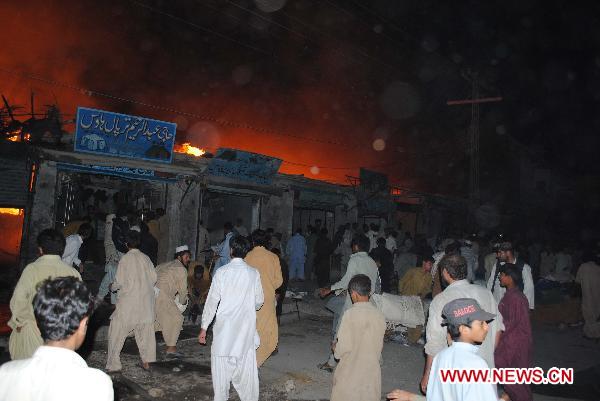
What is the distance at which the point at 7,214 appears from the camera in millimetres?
16688

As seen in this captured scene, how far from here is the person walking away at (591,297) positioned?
9945mm

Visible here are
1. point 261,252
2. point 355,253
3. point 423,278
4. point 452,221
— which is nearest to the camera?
point 261,252

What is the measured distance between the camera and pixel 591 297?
10031 mm

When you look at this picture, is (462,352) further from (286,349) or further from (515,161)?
(515,161)

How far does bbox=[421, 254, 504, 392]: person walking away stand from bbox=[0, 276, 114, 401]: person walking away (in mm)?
2837

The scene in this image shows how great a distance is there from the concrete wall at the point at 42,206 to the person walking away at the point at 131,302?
575 centimetres

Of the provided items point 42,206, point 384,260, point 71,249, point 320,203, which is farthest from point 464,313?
point 320,203

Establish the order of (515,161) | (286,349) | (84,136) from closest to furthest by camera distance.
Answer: (286,349), (84,136), (515,161)

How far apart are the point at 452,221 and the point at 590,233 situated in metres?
12.2

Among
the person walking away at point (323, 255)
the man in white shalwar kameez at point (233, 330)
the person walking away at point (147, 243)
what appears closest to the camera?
the man in white shalwar kameez at point (233, 330)

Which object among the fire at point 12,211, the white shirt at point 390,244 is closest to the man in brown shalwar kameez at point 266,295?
the white shirt at point 390,244

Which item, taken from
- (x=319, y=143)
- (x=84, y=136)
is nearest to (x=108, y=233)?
(x=84, y=136)

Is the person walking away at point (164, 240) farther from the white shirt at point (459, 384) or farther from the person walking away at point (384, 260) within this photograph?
the white shirt at point (459, 384)

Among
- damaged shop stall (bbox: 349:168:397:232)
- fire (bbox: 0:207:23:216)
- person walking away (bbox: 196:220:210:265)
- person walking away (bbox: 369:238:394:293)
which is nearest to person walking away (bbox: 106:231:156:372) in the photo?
person walking away (bbox: 369:238:394:293)
